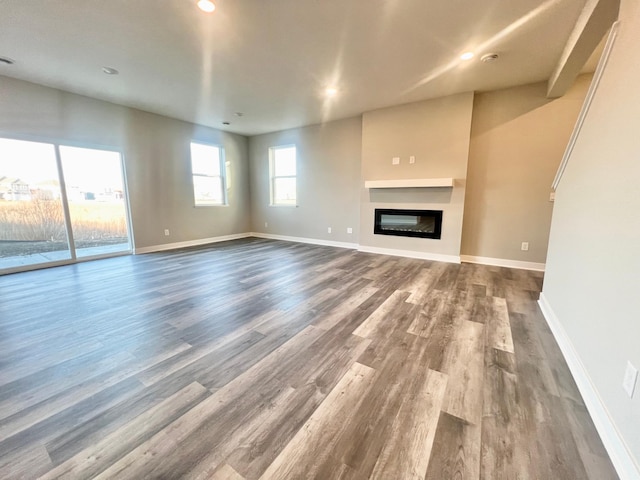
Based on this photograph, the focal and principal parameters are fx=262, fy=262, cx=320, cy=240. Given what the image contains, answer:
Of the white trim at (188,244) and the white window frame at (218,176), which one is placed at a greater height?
A: the white window frame at (218,176)

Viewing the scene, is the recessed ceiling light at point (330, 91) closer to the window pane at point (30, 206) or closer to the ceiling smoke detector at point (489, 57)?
the ceiling smoke detector at point (489, 57)

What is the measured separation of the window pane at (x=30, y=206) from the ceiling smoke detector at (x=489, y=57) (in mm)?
6046

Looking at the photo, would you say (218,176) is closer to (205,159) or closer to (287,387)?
(205,159)

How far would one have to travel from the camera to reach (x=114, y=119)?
4504 mm

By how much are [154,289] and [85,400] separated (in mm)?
1802

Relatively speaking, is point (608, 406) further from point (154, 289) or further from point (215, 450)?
point (154, 289)

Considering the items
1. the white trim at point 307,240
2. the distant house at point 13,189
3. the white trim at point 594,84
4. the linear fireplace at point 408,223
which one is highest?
the white trim at point 594,84

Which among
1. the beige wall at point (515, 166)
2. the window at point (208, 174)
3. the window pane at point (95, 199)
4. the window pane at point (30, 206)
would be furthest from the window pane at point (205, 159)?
the beige wall at point (515, 166)

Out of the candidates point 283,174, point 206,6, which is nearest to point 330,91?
point 206,6

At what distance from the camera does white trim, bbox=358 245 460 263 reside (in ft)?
14.3

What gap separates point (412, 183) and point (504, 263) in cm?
191

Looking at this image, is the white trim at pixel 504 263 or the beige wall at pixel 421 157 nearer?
the white trim at pixel 504 263

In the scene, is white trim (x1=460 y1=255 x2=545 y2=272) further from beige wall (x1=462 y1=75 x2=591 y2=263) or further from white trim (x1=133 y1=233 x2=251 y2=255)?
white trim (x1=133 y1=233 x2=251 y2=255)

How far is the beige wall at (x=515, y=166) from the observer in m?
3.64
